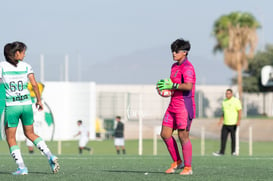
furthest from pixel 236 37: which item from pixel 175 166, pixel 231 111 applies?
pixel 175 166

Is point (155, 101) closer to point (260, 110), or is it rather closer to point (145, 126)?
point (145, 126)

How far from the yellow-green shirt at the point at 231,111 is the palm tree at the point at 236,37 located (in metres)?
36.7

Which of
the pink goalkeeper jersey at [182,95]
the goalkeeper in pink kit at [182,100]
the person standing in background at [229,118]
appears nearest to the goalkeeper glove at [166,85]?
the goalkeeper in pink kit at [182,100]

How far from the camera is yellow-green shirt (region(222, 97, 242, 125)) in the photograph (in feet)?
65.5

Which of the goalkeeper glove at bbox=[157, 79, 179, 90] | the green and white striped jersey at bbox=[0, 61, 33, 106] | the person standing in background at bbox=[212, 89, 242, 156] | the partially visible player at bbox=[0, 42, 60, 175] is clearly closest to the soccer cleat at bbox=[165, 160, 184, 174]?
the goalkeeper glove at bbox=[157, 79, 179, 90]

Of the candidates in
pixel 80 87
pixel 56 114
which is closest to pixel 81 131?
pixel 56 114

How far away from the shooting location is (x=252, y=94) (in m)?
68.6

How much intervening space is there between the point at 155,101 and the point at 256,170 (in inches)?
1279

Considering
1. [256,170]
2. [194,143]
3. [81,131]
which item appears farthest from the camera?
[194,143]

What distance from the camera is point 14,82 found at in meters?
9.85

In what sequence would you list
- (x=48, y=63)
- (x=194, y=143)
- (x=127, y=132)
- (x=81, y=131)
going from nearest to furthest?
(x=81, y=131), (x=48, y=63), (x=194, y=143), (x=127, y=132)

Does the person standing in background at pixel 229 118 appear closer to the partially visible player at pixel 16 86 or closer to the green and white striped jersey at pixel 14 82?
the partially visible player at pixel 16 86

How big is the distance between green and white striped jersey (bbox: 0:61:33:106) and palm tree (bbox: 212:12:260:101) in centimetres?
4752

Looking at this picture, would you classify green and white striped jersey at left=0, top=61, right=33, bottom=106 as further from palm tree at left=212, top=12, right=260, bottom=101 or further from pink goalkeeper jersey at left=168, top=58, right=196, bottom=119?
palm tree at left=212, top=12, right=260, bottom=101
